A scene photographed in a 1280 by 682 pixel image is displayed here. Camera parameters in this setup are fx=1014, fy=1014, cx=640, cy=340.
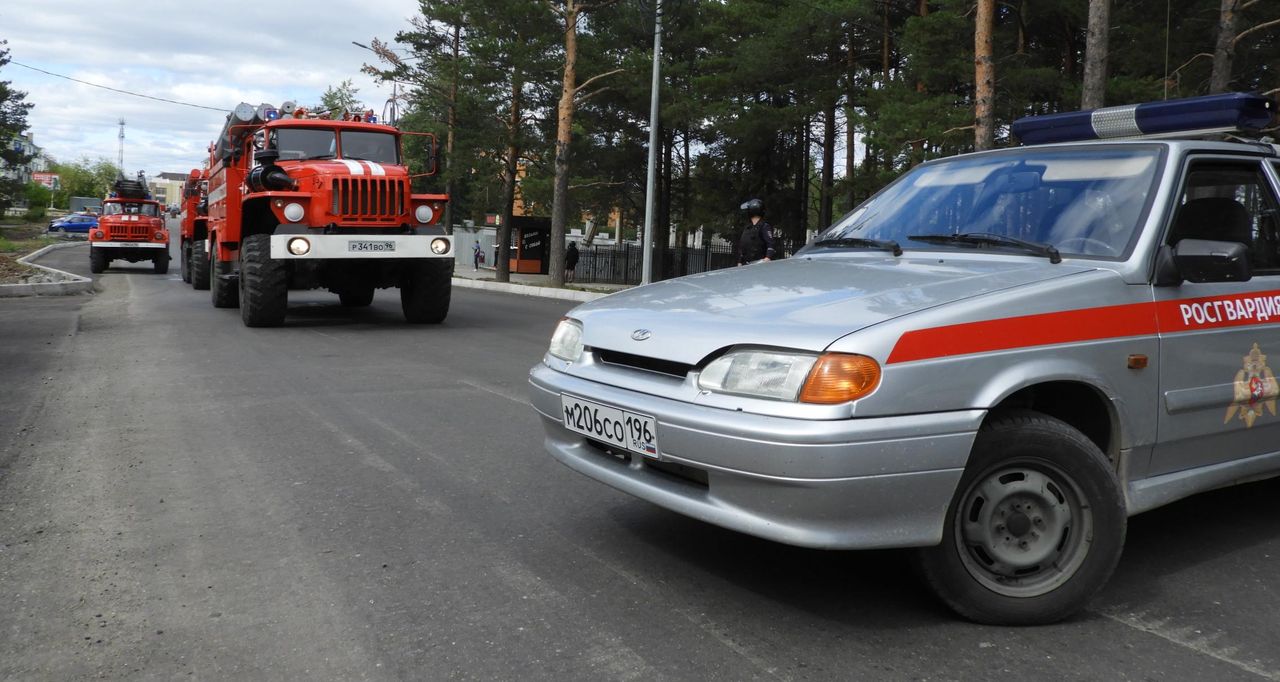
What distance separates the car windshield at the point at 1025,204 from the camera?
380 cm

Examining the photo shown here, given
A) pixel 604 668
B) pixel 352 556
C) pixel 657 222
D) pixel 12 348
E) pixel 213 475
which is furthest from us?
pixel 657 222

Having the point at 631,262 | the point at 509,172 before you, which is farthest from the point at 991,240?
the point at 631,262

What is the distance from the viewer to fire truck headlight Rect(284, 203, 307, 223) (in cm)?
1247

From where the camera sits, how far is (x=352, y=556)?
3.92m

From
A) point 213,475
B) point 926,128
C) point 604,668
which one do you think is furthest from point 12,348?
point 926,128

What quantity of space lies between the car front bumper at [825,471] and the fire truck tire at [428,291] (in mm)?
A: 10864

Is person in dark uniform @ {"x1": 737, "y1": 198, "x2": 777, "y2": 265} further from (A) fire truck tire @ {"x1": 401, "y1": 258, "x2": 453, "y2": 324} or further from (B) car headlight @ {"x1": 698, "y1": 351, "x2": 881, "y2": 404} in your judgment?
(B) car headlight @ {"x1": 698, "y1": 351, "x2": 881, "y2": 404}

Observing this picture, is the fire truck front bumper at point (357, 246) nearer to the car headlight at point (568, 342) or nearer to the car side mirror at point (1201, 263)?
the car headlight at point (568, 342)

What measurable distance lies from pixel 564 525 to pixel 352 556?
898 millimetres

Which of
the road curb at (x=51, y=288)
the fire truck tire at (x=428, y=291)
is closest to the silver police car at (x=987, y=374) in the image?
the fire truck tire at (x=428, y=291)

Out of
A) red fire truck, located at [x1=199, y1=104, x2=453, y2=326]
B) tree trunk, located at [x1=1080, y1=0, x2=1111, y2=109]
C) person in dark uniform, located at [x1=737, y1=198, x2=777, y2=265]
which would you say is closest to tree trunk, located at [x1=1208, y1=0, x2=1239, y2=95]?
tree trunk, located at [x1=1080, y1=0, x2=1111, y2=109]

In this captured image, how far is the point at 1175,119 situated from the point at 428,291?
34.8 ft

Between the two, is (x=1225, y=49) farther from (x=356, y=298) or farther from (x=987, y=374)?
(x=987, y=374)

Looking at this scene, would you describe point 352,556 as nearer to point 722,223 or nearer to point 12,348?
point 12,348
